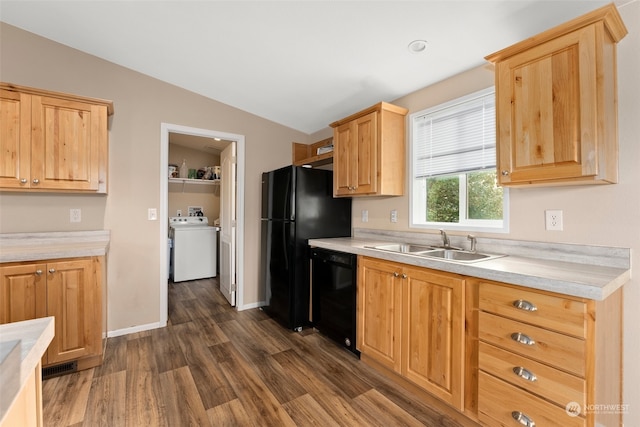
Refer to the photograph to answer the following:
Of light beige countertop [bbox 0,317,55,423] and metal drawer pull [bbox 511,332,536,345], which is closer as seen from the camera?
light beige countertop [bbox 0,317,55,423]

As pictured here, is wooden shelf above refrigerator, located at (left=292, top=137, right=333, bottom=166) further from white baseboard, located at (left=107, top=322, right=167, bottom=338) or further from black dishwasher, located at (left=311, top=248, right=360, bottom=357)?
white baseboard, located at (left=107, top=322, right=167, bottom=338)

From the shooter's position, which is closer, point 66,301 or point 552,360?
point 552,360

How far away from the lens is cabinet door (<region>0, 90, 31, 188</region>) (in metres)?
2.13

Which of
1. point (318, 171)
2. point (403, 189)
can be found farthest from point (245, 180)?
point (403, 189)

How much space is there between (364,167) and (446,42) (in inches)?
43.6

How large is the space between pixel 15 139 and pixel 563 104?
→ 3620 millimetres

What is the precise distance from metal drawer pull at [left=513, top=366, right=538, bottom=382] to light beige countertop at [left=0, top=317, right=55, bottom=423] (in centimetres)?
178

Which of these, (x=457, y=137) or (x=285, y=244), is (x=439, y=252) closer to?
(x=457, y=137)

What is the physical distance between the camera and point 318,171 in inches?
119

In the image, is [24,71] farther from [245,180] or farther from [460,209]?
[460,209]

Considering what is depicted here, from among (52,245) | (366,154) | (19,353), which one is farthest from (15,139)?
(366,154)

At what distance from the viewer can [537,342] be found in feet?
4.33

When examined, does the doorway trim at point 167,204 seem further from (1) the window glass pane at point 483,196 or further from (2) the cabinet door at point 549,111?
(2) the cabinet door at point 549,111

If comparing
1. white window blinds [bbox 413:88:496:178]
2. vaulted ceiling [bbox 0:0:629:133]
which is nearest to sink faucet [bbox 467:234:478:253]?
white window blinds [bbox 413:88:496:178]
